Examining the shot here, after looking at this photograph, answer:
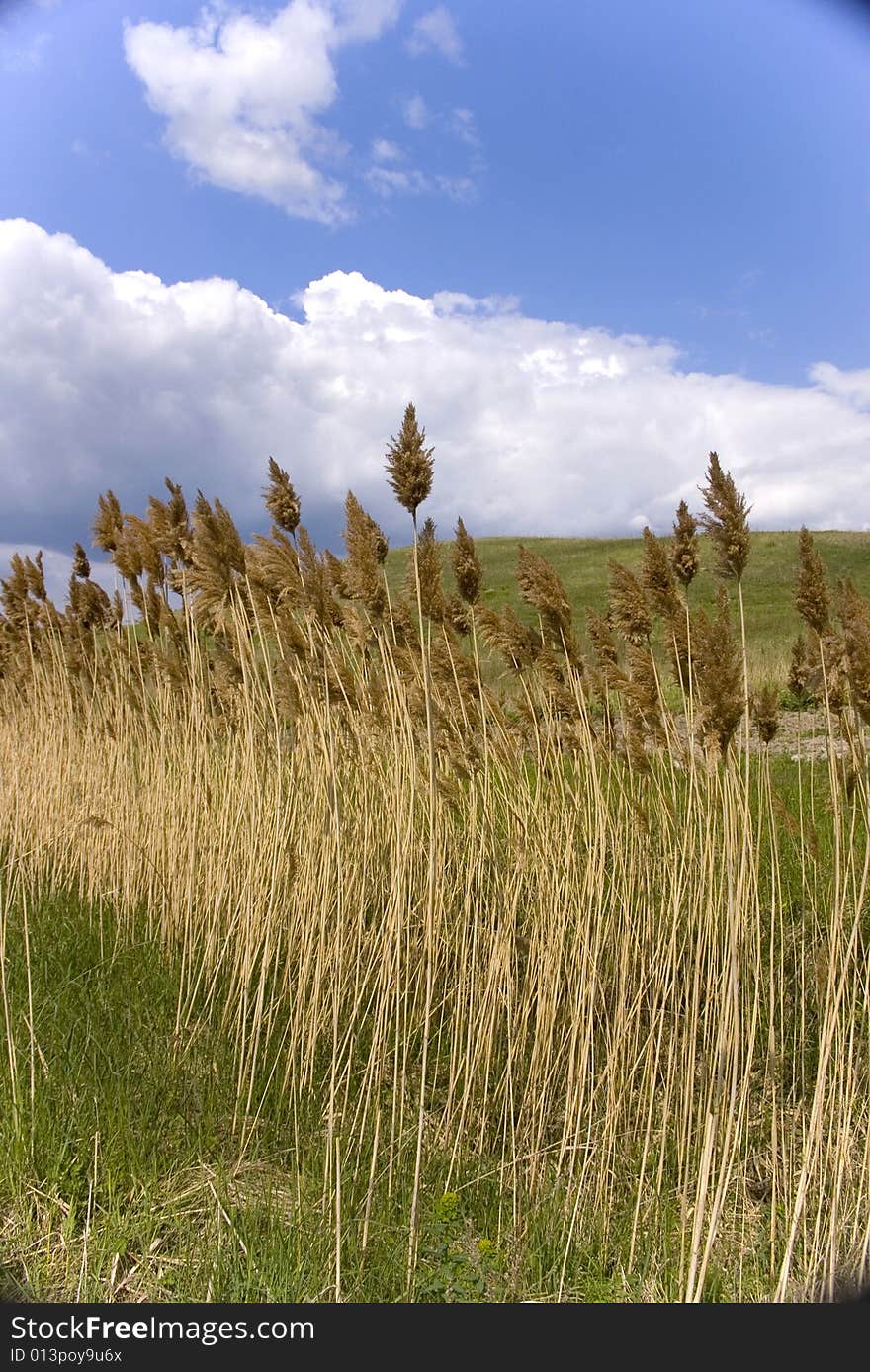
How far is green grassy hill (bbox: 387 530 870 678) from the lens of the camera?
19722 mm

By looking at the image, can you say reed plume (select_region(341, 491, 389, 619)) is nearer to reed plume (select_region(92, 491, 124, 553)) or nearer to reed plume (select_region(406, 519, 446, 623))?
reed plume (select_region(406, 519, 446, 623))

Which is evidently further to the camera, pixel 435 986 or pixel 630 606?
pixel 435 986

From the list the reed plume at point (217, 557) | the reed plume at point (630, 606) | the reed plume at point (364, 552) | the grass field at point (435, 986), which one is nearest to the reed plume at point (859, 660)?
the grass field at point (435, 986)

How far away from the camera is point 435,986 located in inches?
149

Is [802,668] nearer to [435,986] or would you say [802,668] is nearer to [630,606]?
[630,606]

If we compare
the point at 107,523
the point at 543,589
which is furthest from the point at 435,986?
the point at 107,523

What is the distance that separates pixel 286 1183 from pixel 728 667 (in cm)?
214

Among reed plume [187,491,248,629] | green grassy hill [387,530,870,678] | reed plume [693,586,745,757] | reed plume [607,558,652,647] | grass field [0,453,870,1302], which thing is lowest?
grass field [0,453,870,1302]

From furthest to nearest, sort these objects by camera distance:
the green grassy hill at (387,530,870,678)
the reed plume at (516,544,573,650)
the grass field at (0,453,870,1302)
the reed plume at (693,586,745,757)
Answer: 1. the green grassy hill at (387,530,870,678)
2. the reed plume at (516,544,573,650)
3. the reed plume at (693,586,745,757)
4. the grass field at (0,453,870,1302)

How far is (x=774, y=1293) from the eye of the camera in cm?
221

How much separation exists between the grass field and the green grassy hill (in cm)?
948

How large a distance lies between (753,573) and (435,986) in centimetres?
3595

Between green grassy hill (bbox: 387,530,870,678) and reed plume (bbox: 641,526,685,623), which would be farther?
green grassy hill (bbox: 387,530,870,678)

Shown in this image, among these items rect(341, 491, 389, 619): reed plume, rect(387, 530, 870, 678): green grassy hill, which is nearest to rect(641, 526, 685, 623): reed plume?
rect(341, 491, 389, 619): reed plume
